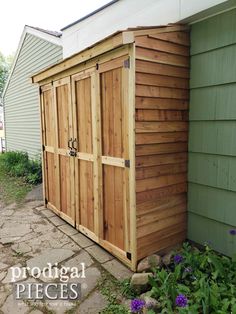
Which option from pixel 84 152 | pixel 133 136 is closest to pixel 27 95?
pixel 84 152

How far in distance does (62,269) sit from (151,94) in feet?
6.37

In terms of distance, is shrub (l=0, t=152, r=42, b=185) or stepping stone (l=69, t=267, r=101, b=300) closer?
stepping stone (l=69, t=267, r=101, b=300)

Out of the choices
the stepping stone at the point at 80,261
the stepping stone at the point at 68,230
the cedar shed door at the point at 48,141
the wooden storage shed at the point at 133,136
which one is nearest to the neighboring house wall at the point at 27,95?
the cedar shed door at the point at 48,141

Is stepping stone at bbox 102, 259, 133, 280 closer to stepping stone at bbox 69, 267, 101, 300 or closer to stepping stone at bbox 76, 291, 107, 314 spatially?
stepping stone at bbox 69, 267, 101, 300

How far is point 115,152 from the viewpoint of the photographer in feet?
9.01

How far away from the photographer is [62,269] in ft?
8.84

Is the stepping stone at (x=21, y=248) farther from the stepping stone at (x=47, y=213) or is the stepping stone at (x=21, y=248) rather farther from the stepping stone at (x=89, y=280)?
the stepping stone at (x=47, y=213)

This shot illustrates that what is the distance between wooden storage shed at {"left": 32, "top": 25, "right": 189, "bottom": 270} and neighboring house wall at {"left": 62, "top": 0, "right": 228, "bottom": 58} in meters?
0.23

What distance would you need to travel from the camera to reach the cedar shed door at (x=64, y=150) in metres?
3.55

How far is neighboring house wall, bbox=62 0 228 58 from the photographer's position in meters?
2.62

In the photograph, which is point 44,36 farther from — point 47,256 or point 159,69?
point 47,256

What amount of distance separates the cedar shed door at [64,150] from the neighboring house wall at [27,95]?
321 centimetres

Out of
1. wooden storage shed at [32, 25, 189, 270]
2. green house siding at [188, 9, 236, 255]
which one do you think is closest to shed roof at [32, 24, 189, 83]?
wooden storage shed at [32, 25, 189, 270]

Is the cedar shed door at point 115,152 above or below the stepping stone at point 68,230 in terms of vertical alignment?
above
